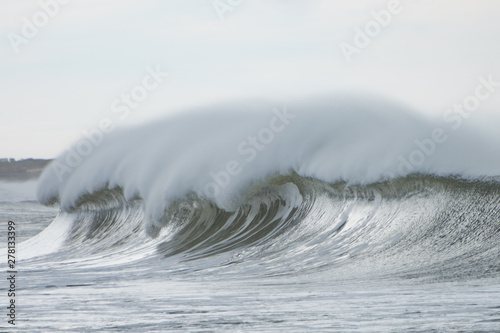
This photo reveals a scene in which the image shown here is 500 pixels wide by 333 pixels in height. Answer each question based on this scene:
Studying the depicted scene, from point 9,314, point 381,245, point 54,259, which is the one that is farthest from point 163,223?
point 9,314

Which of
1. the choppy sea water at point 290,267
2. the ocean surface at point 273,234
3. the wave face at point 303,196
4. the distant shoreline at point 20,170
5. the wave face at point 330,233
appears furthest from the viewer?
the distant shoreline at point 20,170

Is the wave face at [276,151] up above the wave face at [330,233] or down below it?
above

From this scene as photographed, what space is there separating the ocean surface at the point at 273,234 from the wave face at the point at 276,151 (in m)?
0.03

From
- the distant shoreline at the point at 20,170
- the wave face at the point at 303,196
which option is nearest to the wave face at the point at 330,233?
the wave face at the point at 303,196

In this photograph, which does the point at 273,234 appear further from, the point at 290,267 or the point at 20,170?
the point at 20,170

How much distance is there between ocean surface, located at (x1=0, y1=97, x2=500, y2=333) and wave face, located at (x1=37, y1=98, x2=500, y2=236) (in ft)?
0.09

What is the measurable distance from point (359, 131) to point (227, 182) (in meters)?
2.10

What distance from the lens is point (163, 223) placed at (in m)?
10.5

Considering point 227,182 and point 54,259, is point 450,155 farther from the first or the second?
point 54,259

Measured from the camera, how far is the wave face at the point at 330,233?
6.44 metres

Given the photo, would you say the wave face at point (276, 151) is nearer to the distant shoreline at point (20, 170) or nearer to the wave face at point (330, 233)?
the wave face at point (330, 233)

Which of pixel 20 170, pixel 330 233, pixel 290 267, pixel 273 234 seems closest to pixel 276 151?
pixel 273 234

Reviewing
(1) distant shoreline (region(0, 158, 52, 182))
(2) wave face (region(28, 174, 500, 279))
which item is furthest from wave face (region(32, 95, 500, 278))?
(1) distant shoreline (region(0, 158, 52, 182))

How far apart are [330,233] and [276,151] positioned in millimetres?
2225
